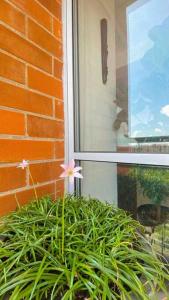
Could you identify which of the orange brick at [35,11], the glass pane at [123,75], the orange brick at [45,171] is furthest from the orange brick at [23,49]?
the orange brick at [45,171]

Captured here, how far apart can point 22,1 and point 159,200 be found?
1109mm

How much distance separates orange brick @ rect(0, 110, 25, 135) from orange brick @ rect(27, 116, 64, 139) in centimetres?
5

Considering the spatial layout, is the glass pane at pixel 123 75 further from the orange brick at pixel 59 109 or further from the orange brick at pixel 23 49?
the orange brick at pixel 23 49

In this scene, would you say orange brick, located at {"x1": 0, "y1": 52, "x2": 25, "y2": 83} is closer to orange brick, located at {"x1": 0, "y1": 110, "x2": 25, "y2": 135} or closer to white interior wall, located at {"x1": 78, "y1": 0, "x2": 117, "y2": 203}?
orange brick, located at {"x1": 0, "y1": 110, "x2": 25, "y2": 135}

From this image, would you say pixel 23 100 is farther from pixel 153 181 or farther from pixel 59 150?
pixel 153 181

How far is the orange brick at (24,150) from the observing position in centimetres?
100

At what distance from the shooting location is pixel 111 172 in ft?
4.23

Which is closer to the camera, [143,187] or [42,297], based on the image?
[42,297]

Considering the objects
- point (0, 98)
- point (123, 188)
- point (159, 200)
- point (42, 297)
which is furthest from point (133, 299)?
point (0, 98)

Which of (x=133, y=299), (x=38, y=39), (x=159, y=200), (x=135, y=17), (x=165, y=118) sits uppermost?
(x=135, y=17)

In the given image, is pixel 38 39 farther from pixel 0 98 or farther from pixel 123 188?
pixel 123 188

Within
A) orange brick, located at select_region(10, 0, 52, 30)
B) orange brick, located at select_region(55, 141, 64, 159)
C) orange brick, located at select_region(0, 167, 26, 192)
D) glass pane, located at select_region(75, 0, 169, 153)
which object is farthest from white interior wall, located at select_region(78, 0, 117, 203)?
orange brick, located at select_region(0, 167, 26, 192)

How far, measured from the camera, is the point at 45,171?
1.26 m

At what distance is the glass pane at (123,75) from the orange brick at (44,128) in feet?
0.44
